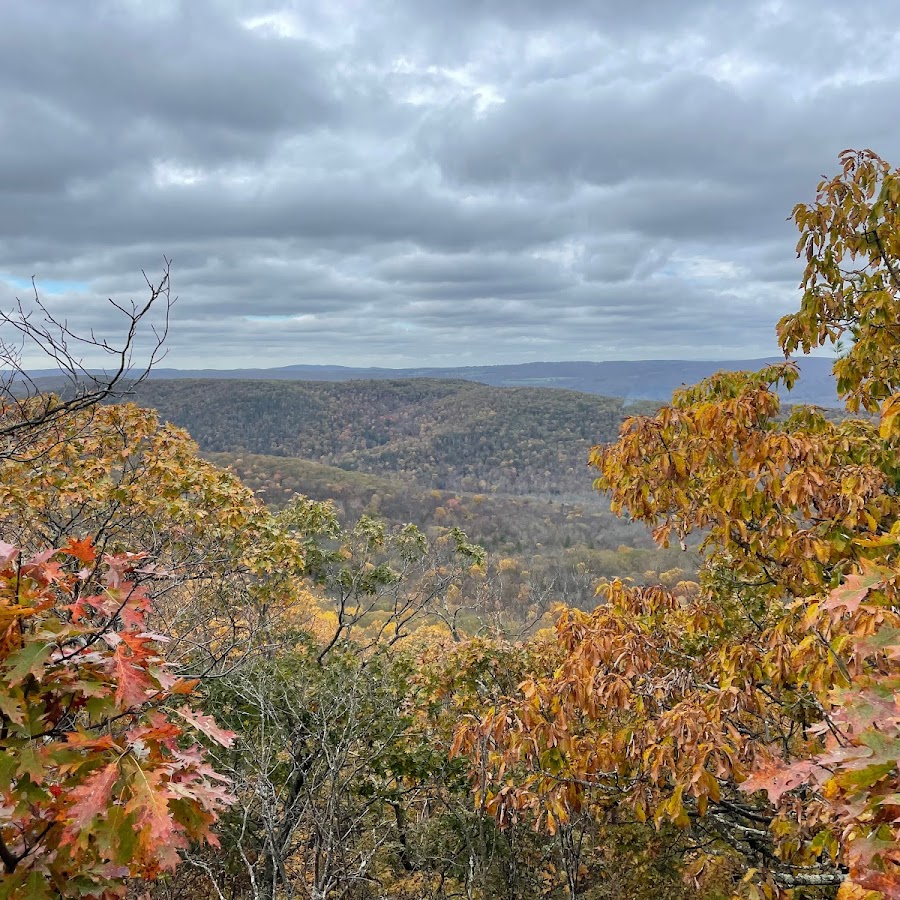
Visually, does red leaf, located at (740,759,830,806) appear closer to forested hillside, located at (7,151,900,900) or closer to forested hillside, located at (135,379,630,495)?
forested hillside, located at (7,151,900,900)

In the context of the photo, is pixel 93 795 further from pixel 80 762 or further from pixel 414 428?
pixel 414 428

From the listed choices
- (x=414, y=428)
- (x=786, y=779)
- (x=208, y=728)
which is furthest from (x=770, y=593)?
(x=414, y=428)

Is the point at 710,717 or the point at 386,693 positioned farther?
the point at 386,693

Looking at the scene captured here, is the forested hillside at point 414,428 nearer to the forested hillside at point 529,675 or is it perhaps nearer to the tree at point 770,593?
the forested hillside at point 529,675

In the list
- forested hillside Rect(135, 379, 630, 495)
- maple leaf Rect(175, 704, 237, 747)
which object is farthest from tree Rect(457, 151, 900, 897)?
forested hillside Rect(135, 379, 630, 495)

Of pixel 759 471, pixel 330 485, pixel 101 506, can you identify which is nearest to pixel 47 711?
pixel 759 471

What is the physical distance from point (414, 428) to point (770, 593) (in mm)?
178130

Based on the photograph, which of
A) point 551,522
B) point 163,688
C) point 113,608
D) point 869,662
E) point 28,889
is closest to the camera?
point 28,889

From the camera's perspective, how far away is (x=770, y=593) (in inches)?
178

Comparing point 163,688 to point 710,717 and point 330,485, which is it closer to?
point 710,717

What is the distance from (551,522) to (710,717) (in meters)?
101

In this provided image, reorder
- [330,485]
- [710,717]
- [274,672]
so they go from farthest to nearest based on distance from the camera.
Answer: [330,485]
[274,672]
[710,717]

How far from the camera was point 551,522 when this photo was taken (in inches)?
4033

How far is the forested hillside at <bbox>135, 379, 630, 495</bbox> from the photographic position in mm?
148250
